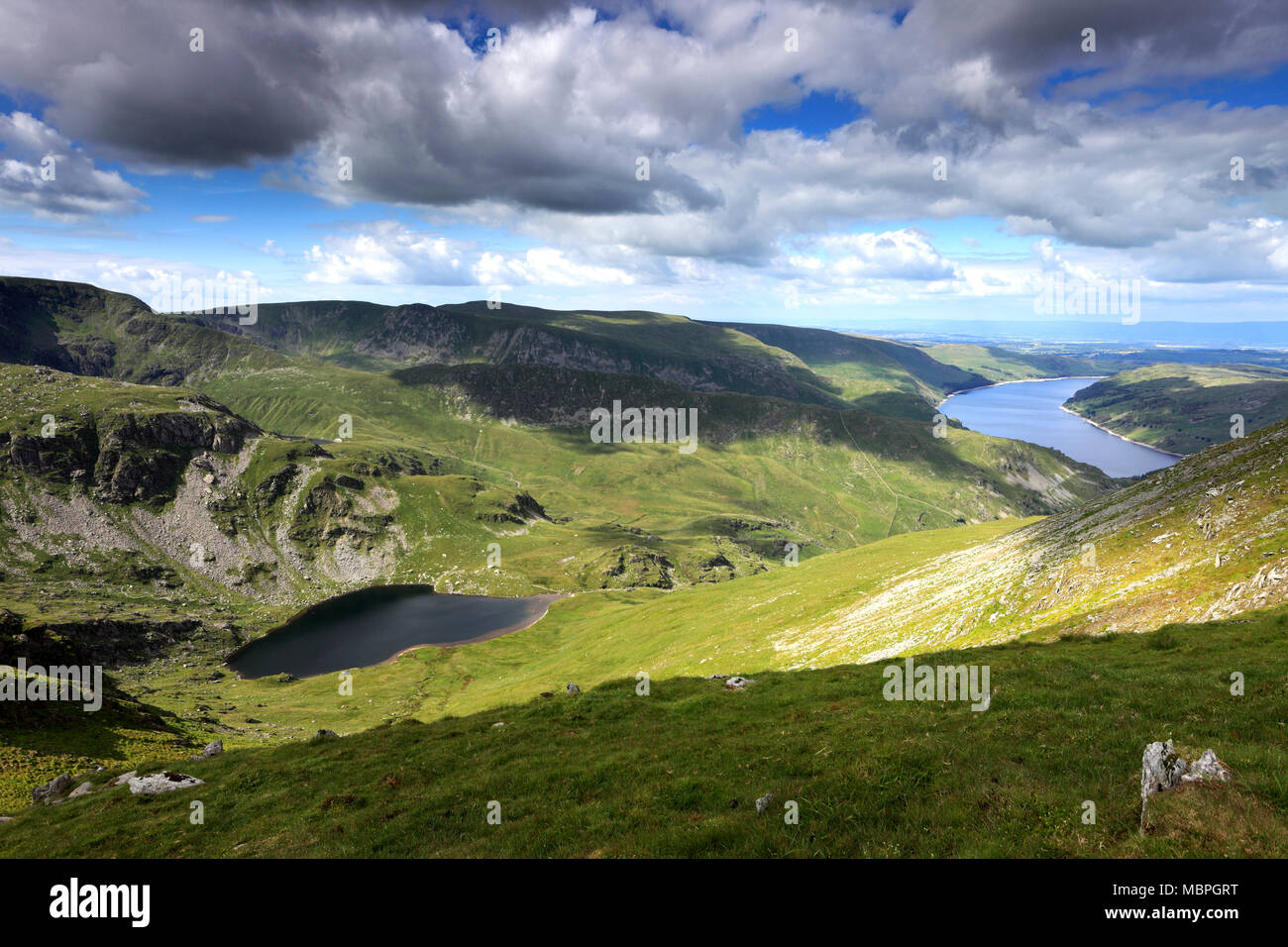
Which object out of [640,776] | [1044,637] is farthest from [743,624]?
[640,776]

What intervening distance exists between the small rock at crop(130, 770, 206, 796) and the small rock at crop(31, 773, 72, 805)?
31.4ft

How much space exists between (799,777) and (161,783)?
38.4 metres

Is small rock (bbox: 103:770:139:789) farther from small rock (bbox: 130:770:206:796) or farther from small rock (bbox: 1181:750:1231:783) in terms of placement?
small rock (bbox: 1181:750:1231:783)

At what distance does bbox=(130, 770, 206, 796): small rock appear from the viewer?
1303 inches

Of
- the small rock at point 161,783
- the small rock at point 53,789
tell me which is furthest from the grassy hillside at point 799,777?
the small rock at point 53,789

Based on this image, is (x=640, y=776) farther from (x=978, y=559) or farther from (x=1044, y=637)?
(x=978, y=559)

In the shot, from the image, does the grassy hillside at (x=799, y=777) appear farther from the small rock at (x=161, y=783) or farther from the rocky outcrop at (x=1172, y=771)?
the small rock at (x=161, y=783)

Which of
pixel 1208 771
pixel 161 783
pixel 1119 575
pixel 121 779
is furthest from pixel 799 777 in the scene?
pixel 1119 575

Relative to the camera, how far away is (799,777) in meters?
18.8

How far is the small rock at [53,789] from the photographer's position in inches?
1502

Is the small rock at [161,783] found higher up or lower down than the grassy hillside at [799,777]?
lower down

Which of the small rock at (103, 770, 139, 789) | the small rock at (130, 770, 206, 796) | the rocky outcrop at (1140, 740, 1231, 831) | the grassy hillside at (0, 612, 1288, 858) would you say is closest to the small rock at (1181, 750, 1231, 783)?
the rocky outcrop at (1140, 740, 1231, 831)

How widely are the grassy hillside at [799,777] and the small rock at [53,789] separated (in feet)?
10.3
